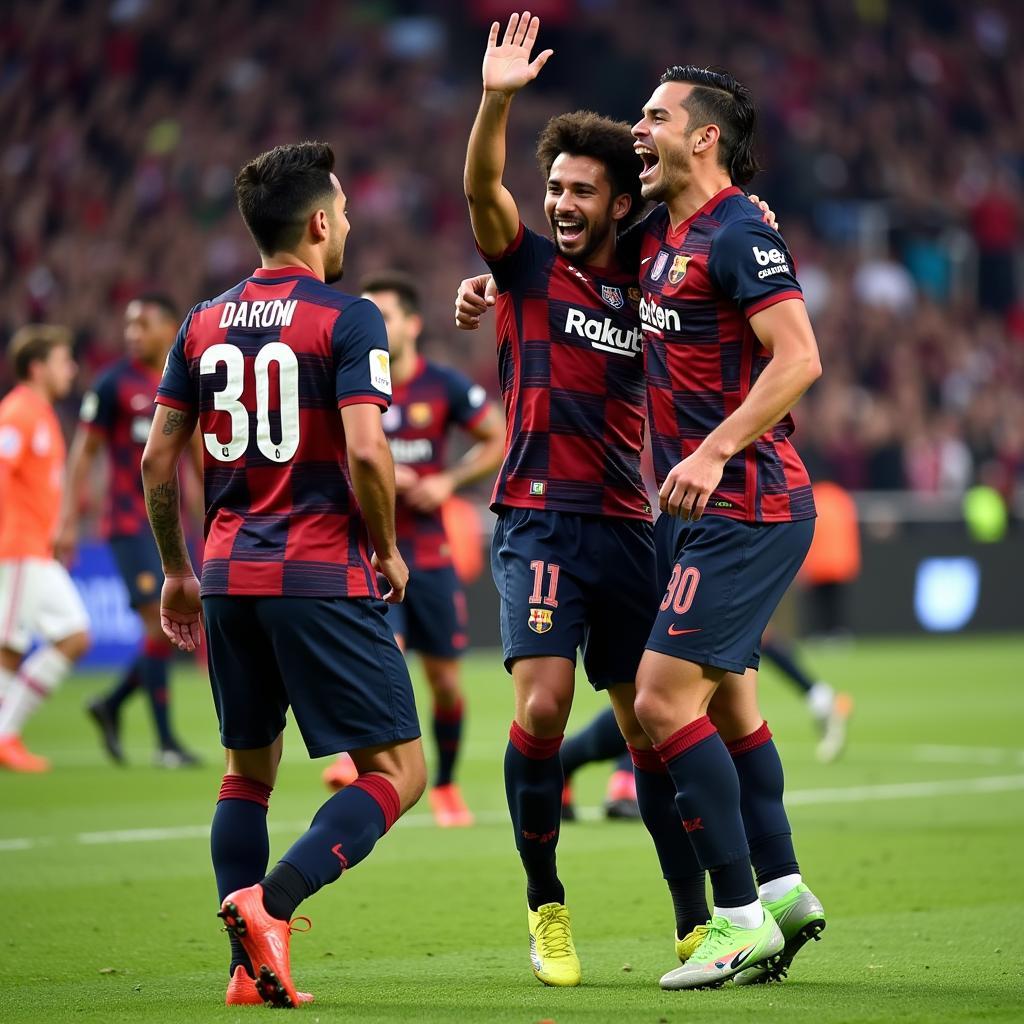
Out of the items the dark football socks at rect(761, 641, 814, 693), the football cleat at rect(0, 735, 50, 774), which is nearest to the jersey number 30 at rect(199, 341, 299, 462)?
the football cleat at rect(0, 735, 50, 774)

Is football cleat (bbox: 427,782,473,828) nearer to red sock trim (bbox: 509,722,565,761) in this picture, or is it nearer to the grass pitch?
the grass pitch

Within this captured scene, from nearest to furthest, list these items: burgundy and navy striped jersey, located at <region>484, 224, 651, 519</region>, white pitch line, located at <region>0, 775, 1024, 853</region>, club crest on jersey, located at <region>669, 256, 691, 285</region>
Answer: club crest on jersey, located at <region>669, 256, 691, 285</region>, burgundy and navy striped jersey, located at <region>484, 224, 651, 519</region>, white pitch line, located at <region>0, 775, 1024, 853</region>

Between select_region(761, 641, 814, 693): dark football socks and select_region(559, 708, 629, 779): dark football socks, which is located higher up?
select_region(559, 708, 629, 779): dark football socks

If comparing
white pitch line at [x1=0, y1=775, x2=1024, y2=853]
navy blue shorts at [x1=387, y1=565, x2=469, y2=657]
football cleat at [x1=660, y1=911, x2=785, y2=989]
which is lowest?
white pitch line at [x1=0, y1=775, x2=1024, y2=853]

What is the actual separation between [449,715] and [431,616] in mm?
494

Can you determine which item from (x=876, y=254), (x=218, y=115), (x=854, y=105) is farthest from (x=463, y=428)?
(x=854, y=105)

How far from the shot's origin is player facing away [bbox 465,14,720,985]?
5551 millimetres

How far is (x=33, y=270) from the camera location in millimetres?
21188

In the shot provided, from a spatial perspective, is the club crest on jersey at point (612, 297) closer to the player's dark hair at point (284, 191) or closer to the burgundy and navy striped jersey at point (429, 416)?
the player's dark hair at point (284, 191)

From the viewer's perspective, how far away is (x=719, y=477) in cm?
495

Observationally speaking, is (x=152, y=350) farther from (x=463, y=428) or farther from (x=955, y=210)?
(x=955, y=210)

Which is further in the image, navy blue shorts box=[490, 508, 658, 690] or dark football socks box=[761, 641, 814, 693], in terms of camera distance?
dark football socks box=[761, 641, 814, 693]

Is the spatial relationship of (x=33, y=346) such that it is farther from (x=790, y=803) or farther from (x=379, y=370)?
(x=379, y=370)

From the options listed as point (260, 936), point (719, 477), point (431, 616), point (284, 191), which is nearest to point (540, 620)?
point (719, 477)
